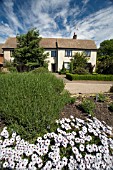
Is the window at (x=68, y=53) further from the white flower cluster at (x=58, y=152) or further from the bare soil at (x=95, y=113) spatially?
the white flower cluster at (x=58, y=152)

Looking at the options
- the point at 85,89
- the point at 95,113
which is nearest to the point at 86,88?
the point at 85,89

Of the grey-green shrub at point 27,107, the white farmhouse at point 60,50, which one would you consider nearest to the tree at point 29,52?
the white farmhouse at point 60,50

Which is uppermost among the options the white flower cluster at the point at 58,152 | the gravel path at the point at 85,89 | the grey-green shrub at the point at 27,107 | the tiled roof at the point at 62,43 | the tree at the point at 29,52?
the tiled roof at the point at 62,43

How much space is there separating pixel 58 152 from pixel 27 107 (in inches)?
46.8

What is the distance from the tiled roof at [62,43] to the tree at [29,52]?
581cm

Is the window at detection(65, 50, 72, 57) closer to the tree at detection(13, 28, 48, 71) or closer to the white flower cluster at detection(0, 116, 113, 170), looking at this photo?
the tree at detection(13, 28, 48, 71)

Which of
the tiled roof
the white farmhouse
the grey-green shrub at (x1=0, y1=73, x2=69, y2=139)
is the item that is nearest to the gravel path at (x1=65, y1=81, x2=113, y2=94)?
the grey-green shrub at (x1=0, y1=73, x2=69, y2=139)

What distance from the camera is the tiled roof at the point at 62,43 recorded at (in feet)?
86.6

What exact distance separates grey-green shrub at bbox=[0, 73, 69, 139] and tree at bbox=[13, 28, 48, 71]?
55.8 feet

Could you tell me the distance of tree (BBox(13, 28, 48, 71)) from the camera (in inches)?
797

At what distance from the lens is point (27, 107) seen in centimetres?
313

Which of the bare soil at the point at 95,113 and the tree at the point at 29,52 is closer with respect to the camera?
the bare soil at the point at 95,113

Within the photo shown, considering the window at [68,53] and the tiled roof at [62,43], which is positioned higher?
the tiled roof at [62,43]

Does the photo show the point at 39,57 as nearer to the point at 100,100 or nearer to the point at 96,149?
the point at 100,100
